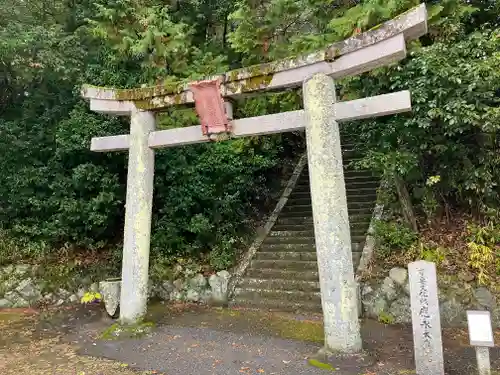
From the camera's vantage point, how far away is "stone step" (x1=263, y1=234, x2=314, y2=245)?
909cm

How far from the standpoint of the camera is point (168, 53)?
9.09 metres

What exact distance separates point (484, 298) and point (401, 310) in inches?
51.2

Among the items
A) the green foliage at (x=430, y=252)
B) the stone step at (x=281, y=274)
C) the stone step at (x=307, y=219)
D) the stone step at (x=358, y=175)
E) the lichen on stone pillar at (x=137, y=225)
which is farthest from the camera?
the stone step at (x=358, y=175)

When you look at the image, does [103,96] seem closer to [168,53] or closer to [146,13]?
[168,53]

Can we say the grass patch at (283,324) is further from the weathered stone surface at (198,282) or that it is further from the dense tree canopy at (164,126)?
the dense tree canopy at (164,126)

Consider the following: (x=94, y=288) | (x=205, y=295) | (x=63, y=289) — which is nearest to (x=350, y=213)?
(x=205, y=295)

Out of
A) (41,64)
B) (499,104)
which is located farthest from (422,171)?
(41,64)

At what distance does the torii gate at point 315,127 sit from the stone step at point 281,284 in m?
2.50

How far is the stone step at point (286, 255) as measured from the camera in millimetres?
8570

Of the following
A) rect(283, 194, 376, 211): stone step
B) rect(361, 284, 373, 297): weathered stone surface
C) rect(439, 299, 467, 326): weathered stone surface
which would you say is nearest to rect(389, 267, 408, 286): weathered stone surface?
rect(361, 284, 373, 297): weathered stone surface

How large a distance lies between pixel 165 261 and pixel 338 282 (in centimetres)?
489

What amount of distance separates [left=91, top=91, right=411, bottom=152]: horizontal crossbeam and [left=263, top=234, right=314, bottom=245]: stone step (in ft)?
12.8

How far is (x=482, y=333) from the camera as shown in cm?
406

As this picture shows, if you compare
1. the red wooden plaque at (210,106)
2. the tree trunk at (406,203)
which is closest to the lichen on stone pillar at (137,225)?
the red wooden plaque at (210,106)
